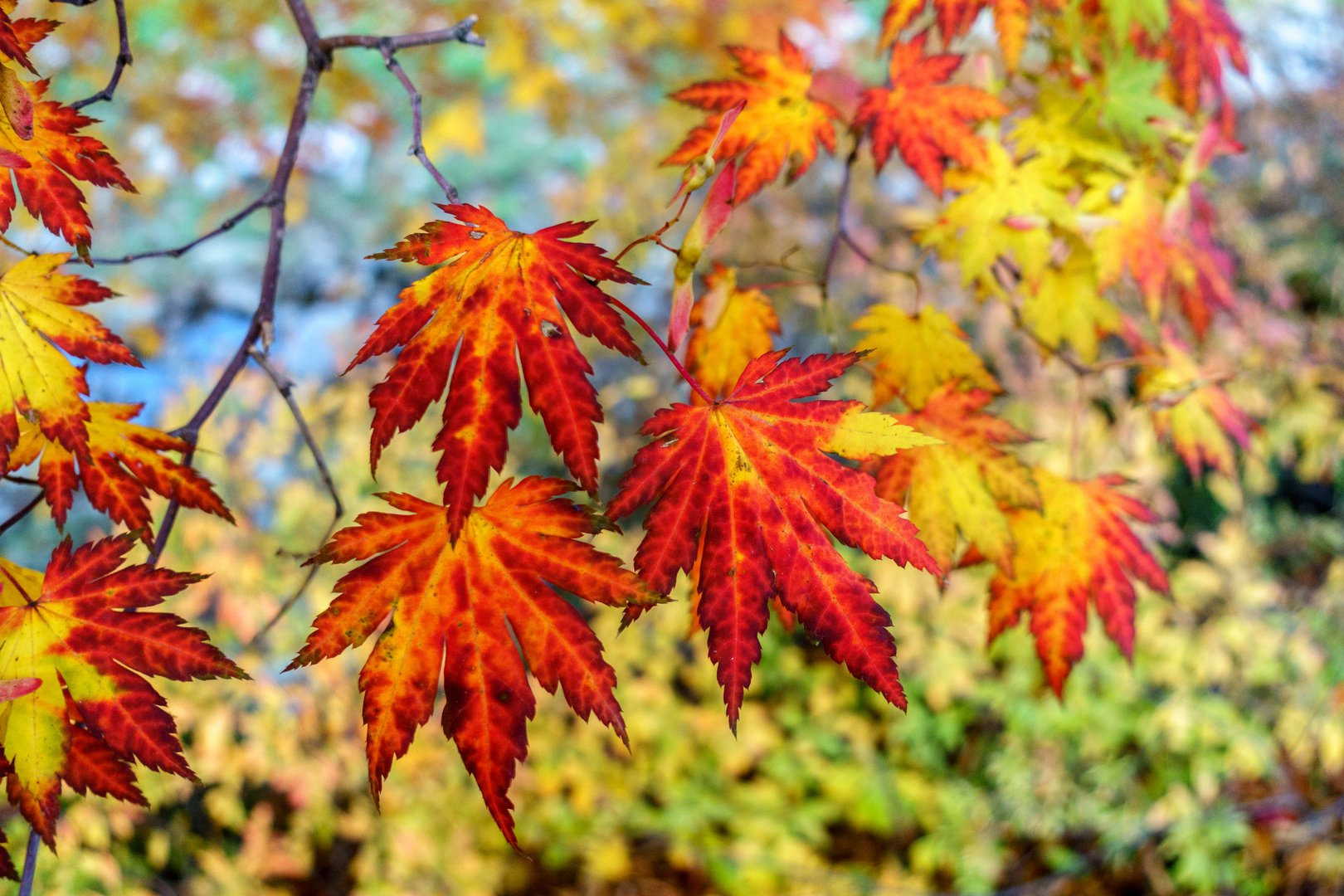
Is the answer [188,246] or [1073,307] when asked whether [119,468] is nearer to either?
[188,246]

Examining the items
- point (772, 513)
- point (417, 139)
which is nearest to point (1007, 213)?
point (772, 513)

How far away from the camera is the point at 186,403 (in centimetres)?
293

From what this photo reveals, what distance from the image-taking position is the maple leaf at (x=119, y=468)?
840mm

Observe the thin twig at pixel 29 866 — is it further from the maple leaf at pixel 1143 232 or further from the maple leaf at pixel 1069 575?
the maple leaf at pixel 1143 232

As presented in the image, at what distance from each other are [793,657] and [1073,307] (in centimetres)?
278

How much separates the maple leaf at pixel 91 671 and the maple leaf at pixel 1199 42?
1.62 meters

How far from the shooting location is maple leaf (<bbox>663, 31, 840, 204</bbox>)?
3.70 ft

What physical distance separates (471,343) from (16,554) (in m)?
3.92

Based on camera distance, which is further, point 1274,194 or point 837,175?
point 837,175

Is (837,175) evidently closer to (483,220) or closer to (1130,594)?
(1130,594)

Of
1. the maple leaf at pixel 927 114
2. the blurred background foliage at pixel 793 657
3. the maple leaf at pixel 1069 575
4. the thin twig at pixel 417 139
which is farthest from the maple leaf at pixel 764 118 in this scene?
the blurred background foliage at pixel 793 657

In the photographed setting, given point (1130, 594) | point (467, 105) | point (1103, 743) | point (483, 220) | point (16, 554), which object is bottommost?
point (1103, 743)

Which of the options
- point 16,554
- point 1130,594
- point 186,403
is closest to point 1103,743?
point 1130,594

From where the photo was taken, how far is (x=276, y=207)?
1.00 meters
